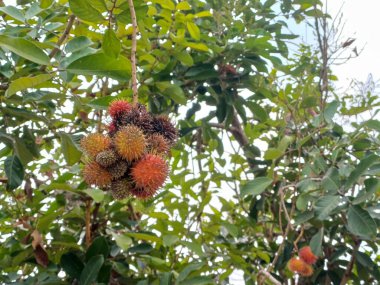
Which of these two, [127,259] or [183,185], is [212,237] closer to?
[183,185]

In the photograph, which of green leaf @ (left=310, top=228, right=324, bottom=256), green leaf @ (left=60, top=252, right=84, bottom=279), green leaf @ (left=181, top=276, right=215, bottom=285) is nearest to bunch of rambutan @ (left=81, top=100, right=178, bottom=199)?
green leaf @ (left=60, top=252, right=84, bottom=279)


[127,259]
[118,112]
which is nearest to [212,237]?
[127,259]

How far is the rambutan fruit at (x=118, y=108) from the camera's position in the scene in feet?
4.35

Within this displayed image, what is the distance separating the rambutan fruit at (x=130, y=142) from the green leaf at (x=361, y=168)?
0.88 meters

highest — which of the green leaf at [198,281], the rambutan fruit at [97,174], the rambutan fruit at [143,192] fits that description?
the rambutan fruit at [97,174]

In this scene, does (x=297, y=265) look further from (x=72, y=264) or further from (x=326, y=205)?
(x=72, y=264)

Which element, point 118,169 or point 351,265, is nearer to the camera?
point 118,169

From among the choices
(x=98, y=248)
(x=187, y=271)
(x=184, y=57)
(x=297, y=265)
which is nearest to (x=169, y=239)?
(x=187, y=271)

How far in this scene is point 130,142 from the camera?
1245mm

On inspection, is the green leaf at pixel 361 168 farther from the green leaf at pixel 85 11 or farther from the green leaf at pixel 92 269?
the green leaf at pixel 85 11

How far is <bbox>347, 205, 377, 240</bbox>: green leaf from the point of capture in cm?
174

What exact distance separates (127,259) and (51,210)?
36cm

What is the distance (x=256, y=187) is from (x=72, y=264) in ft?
2.40

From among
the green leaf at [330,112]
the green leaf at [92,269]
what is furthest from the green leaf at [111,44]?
the green leaf at [330,112]
